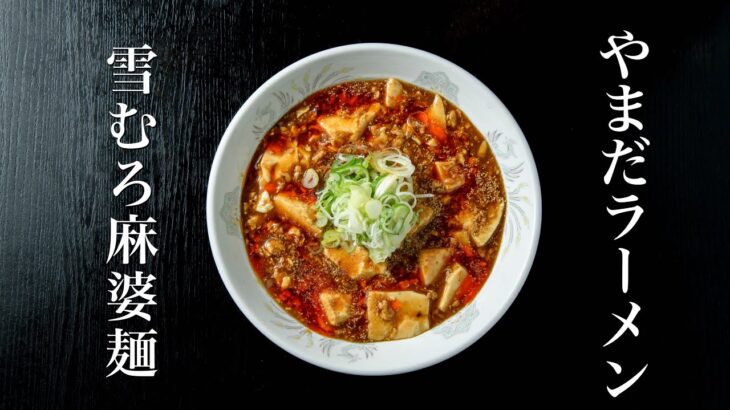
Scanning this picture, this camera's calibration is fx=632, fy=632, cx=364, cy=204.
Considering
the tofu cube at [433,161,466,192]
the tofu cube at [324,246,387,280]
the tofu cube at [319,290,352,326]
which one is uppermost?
the tofu cube at [433,161,466,192]

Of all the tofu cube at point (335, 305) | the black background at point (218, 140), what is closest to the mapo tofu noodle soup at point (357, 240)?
the tofu cube at point (335, 305)

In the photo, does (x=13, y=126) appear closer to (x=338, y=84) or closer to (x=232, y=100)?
(x=232, y=100)

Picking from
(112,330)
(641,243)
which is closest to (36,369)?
(112,330)

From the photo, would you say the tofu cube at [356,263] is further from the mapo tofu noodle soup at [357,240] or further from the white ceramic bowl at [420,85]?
the white ceramic bowl at [420,85]

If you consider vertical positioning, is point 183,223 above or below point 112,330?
above

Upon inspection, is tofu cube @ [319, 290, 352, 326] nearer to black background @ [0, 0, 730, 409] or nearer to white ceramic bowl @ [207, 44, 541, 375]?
white ceramic bowl @ [207, 44, 541, 375]

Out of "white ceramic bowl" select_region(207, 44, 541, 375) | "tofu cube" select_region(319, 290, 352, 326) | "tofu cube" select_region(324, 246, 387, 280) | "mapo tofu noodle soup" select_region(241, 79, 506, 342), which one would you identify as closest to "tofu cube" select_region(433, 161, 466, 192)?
"mapo tofu noodle soup" select_region(241, 79, 506, 342)

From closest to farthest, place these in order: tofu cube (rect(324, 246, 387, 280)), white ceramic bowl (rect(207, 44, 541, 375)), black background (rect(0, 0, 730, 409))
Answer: white ceramic bowl (rect(207, 44, 541, 375)) < tofu cube (rect(324, 246, 387, 280)) < black background (rect(0, 0, 730, 409))
